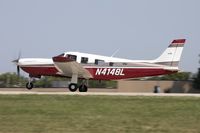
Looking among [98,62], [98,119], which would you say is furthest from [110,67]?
[98,119]

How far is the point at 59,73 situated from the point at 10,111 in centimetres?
1853

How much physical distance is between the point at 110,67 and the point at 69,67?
2.92 metres

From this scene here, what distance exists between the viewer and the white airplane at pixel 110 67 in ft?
107

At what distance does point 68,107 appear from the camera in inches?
660

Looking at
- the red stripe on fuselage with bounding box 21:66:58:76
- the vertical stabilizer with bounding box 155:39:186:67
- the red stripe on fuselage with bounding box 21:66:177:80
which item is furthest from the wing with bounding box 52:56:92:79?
the vertical stabilizer with bounding box 155:39:186:67

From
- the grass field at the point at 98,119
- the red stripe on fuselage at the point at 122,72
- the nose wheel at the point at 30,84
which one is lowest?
the nose wheel at the point at 30,84

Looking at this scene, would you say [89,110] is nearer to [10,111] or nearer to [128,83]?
[10,111]

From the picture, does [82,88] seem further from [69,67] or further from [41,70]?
[41,70]

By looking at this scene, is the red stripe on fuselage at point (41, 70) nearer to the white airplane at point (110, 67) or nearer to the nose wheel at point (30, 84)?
the white airplane at point (110, 67)

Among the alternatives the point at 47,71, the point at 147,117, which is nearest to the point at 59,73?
the point at 47,71

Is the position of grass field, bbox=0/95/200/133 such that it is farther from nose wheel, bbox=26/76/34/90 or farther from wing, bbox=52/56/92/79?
nose wheel, bbox=26/76/34/90

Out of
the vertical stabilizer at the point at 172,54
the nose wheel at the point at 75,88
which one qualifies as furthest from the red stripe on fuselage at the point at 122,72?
the nose wheel at the point at 75,88

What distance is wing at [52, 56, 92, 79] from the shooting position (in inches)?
1243

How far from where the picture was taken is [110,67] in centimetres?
3297
